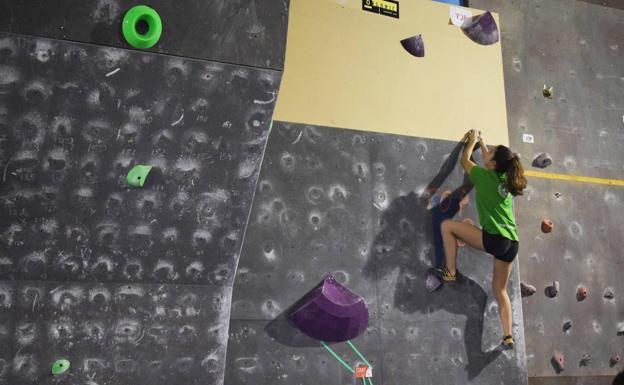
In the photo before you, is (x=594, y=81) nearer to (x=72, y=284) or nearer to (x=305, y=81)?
(x=305, y=81)

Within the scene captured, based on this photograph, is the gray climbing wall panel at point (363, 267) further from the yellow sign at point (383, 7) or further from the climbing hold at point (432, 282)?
the yellow sign at point (383, 7)

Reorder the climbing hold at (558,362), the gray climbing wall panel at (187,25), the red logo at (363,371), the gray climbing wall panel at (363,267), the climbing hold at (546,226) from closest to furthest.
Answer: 1. the gray climbing wall panel at (187,25)
2. the gray climbing wall panel at (363,267)
3. the red logo at (363,371)
4. the climbing hold at (558,362)
5. the climbing hold at (546,226)

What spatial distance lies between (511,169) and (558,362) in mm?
1369

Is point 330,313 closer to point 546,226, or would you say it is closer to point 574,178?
point 546,226

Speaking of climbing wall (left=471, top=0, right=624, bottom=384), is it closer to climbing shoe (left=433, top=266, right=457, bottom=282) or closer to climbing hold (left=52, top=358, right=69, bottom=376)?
climbing shoe (left=433, top=266, right=457, bottom=282)

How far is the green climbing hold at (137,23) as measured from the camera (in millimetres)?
2072

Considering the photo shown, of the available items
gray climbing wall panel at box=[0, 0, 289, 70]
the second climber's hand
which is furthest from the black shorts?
gray climbing wall panel at box=[0, 0, 289, 70]

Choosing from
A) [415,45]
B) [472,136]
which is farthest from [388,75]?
[472,136]

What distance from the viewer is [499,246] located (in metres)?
3.36

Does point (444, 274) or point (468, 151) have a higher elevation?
point (468, 151)

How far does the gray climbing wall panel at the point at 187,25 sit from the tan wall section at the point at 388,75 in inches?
41.0

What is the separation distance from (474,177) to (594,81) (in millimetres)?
1628

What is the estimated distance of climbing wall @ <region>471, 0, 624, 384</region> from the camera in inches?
152

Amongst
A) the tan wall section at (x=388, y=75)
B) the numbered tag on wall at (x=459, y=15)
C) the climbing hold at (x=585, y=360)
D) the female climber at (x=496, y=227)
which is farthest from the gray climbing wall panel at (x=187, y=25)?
the climbing hold at (x=585, y=360)
